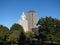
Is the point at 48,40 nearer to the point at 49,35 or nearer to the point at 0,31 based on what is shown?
the point at 49,35

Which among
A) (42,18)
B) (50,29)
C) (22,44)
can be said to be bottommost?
(22,44)

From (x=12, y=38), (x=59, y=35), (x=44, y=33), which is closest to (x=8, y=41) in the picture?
(x=12, y=38)

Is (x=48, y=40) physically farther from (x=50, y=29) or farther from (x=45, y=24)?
(x=45, y=24)

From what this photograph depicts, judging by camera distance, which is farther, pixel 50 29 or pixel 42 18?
pixel 42 18

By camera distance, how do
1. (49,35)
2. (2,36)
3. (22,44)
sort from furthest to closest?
(2,36) < (22,44) < (49,35)

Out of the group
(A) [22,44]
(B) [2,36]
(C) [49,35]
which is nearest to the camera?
(C) [49,35]

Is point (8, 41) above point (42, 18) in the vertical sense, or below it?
below

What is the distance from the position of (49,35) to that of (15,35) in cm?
1265

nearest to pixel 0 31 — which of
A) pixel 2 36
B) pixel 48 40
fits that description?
pixel 2 36

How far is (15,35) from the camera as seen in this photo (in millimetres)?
54969

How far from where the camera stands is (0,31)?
6000 cm

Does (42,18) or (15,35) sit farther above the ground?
(42,18)

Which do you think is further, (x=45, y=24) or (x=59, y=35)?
(x=45, y=24)

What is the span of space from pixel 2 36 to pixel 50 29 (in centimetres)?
1702
